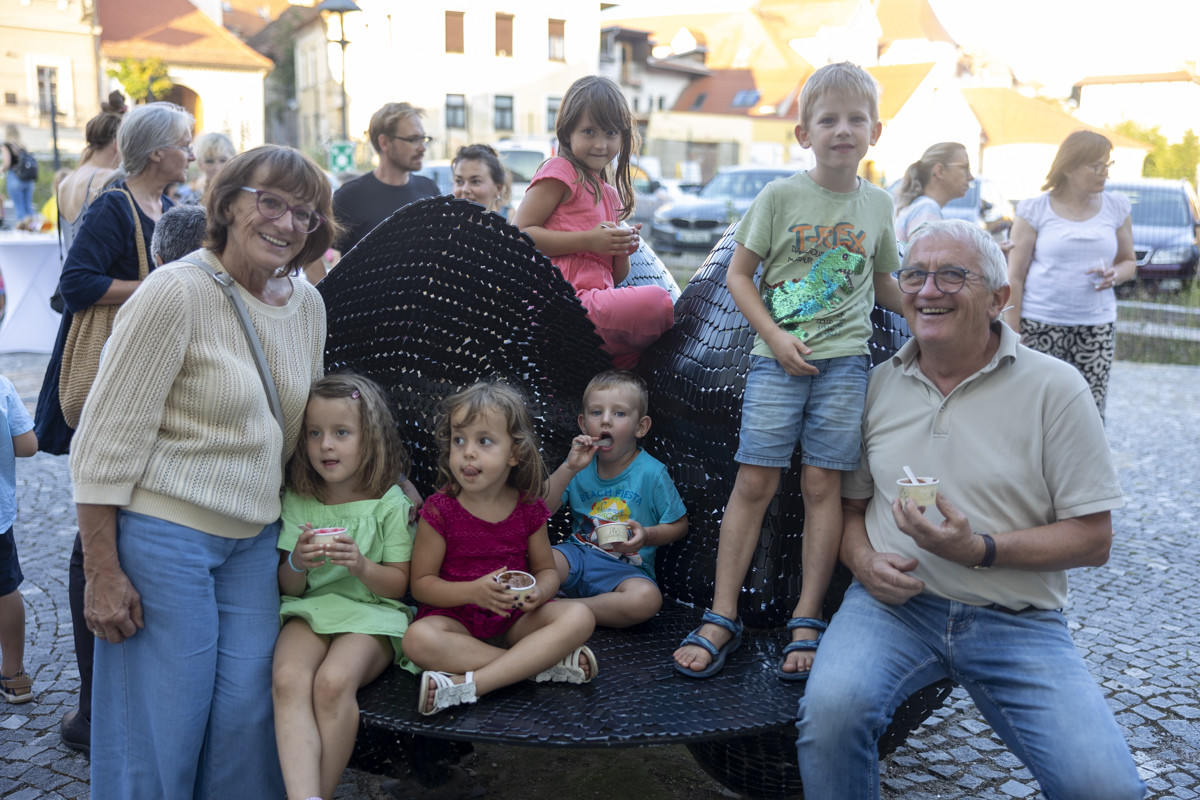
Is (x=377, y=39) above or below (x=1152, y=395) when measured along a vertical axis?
above

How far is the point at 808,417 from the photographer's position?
265 centimetres

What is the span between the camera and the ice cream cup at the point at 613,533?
272 centimetres

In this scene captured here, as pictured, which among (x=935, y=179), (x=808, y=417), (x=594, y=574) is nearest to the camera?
(x=808, y=417)

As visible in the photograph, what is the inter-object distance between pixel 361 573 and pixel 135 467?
1.86 ft

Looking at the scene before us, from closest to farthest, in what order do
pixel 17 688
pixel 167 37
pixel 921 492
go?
pixel 921 492
pixel 17 688
pixel 167 37

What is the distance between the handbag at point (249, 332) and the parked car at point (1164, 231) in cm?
1369

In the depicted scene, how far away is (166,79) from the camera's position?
34750 millimetres

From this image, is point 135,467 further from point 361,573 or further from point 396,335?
point 396,335

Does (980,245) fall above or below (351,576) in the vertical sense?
above

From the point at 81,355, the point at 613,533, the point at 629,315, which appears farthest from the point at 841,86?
the point at 81,355

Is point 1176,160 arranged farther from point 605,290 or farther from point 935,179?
point 605,290

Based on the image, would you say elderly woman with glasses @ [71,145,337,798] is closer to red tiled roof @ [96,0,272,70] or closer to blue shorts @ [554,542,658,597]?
blue shorts @ [554,542,658,597]

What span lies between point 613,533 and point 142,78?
35.7 meters

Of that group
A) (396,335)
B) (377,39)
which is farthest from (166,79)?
(396,335)
